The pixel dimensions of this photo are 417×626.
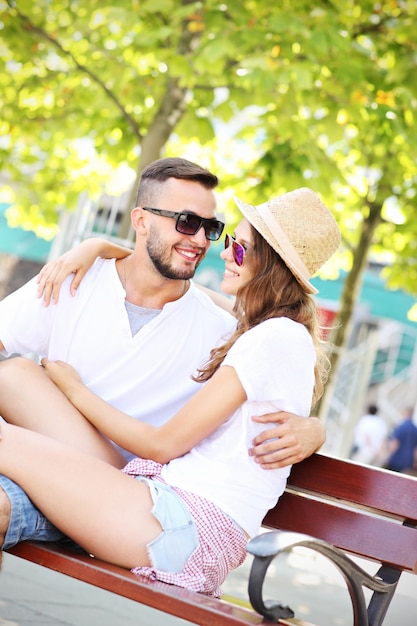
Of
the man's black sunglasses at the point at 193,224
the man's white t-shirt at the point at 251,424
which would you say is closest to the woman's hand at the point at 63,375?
the man's white t-shirt at the point at 251,424

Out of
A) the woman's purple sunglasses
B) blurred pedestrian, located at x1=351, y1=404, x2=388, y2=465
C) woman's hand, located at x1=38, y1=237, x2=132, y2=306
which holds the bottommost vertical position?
blurred pedestrian, located at x1=351, y1=404, x2=388, y2=465

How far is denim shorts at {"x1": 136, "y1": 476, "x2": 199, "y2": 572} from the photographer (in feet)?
9.57

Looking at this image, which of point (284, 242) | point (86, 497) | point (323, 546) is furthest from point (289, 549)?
point (284, 242)

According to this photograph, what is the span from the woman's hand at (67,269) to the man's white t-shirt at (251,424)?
0.97 metres

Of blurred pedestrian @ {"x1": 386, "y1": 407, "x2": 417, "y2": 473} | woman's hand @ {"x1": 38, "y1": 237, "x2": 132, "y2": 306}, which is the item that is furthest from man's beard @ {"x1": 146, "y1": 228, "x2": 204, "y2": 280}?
blurred pedestrian @ {"x1": 386, "y1": 407, "x2": 417, "y2": 473}

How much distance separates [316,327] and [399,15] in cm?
472

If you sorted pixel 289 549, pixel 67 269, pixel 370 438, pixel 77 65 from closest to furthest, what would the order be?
1. pixel 289 549
2. pixel 67 269
3. pixel 77 65
4. pixel 370 438

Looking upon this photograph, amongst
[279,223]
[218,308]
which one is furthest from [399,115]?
[279,223]

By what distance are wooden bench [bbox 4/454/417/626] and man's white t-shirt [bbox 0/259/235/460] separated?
2.08 feet

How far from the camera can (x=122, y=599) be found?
518 centimetres

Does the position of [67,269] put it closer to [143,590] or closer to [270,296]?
[270,296]

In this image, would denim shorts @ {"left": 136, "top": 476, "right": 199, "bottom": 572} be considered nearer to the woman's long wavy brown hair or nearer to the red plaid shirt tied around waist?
the red plaid shirt tied around waist

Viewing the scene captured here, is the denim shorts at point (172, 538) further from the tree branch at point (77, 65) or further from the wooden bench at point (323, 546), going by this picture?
the tree branch at point (77, 65)

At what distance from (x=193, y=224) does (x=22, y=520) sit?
146 centimetres
